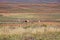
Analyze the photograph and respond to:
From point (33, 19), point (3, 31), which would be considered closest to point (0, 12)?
point (33, 19)

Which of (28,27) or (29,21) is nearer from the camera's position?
(28,27)

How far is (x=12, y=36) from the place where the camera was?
202 cm

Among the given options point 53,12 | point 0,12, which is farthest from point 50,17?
point 0,12

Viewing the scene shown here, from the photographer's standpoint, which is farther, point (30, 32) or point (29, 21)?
point (29, 21)

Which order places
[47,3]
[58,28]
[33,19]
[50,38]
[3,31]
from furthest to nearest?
1. [47,3]
2. [33,19]
3. [58,28]
4. [3,31]
5. [50,38]

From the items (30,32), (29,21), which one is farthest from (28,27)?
(29,21)

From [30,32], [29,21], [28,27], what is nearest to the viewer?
[30,32]

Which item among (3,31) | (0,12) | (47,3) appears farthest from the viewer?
(47,3)

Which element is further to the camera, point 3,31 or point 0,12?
point 0,12

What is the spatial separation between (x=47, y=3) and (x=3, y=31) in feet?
4.56

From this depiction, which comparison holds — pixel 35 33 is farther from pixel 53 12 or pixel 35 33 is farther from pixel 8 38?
pixel 53 12

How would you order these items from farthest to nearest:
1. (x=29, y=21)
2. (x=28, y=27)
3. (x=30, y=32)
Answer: (x=29, y=21) → (x=28, y=27) → (x=30, y=32)

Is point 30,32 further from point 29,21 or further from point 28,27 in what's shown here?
point 29,21

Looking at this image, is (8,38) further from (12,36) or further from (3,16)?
(3,16)
